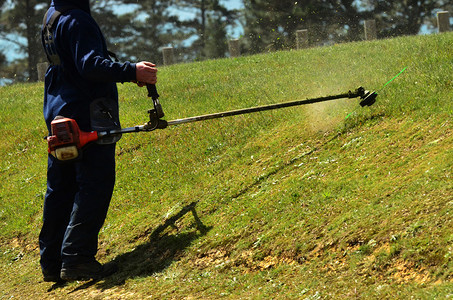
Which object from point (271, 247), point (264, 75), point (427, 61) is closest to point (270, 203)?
point (271, 247)

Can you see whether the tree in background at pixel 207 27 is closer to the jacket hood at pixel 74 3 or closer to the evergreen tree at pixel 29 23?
the evergreen tree at pixel 29 23

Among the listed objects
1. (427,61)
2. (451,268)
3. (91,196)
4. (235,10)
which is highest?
(235,10)

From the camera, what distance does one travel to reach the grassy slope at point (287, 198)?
4719 mm

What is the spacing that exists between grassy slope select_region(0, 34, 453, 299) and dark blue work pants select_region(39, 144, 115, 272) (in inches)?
13.7

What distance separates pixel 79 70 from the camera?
5.87 m

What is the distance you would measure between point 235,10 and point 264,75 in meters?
29.7

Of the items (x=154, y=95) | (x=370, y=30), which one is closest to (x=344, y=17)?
(x=370, y=30)

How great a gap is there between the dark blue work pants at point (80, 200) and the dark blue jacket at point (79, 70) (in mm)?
338

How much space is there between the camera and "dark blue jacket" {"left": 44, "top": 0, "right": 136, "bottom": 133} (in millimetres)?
5836

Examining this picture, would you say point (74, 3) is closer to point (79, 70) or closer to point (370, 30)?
point (79, 70)

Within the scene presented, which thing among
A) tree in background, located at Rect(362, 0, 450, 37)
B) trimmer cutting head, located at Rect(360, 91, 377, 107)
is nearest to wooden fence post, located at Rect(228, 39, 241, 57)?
tree in background, located at Rect(362, 0, 450, 37)

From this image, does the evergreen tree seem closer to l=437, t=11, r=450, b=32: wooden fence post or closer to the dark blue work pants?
l=437, t=11, r=450, b=32: wooden fence post

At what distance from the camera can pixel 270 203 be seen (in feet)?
20.4

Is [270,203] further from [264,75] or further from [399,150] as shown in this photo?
[264,75]
